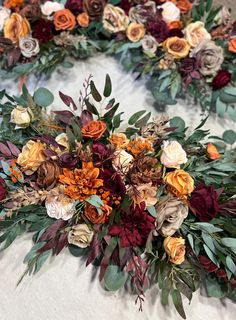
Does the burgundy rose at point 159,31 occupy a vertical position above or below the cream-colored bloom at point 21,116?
above

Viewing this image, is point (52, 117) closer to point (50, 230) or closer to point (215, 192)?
point (50, 230)

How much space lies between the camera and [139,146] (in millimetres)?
1100

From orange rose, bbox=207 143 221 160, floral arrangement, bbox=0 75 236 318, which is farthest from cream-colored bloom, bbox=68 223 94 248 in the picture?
orange rose, bbox=207 143 221 160

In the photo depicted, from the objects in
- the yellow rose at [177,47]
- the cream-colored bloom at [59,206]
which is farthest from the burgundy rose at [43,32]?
the cream-colored bloom at [59,206]

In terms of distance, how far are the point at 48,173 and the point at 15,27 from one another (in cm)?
61

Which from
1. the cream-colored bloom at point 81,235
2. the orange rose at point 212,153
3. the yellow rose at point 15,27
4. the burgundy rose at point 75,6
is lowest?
the cream-colored bloom at point 81,235

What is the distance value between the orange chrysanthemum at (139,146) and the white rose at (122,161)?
1.0 inches

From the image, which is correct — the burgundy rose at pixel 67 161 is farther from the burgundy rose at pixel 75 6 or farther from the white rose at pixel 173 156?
the burgundy rose at pixel 75 6

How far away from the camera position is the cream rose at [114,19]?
145 cm

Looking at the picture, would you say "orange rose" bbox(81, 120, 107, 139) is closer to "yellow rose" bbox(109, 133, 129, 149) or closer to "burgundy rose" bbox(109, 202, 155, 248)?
"yellow rose" bbox(109, 133, 129, 149)

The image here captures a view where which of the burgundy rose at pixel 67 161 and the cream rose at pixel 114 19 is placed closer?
the burgundy rose at pixel 67 161

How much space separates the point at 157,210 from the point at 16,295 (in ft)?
1.26

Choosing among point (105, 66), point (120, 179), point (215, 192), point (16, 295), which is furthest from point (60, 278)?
point (105, 66)

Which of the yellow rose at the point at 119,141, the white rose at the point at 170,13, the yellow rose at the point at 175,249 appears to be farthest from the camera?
the white rose at the point at 170,13
